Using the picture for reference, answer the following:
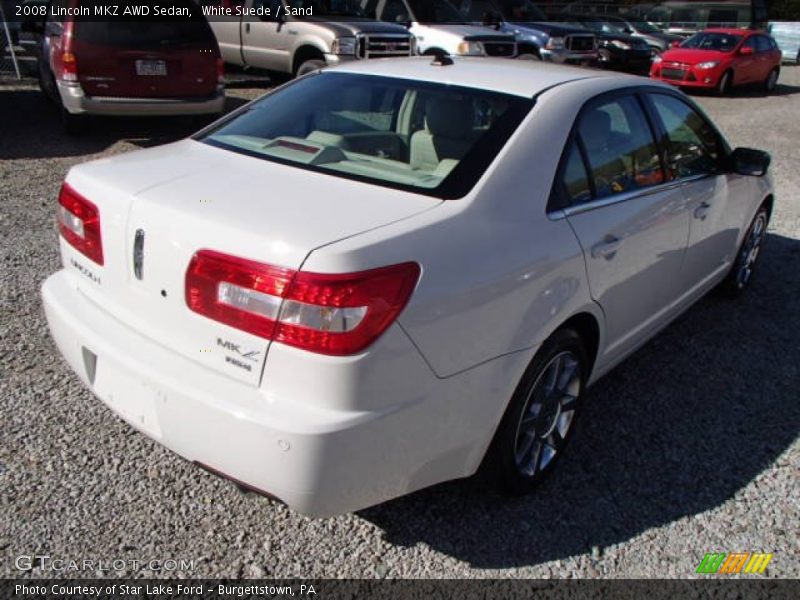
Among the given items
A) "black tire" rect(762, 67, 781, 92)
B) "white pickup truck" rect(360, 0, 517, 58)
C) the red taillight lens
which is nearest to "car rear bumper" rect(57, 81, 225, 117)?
"white pickup truck" rect(360, 0, 517, 58)

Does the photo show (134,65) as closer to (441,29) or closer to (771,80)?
(441,29)

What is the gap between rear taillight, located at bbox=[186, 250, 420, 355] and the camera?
1.95 meters

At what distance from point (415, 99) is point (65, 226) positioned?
4.94ft

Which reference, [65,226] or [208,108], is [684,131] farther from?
[208,108]

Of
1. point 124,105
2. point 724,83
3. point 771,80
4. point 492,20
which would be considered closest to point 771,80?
point 771,80

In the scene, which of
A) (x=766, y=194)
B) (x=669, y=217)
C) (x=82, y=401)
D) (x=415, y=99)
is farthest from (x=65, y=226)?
(x=766, y=194)

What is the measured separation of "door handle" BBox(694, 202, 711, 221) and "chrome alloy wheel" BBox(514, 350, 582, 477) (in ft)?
4.27

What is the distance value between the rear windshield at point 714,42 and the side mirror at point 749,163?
1458 centimetres

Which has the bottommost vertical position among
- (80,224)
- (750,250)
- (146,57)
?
(750,250)

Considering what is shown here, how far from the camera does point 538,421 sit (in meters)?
2.79

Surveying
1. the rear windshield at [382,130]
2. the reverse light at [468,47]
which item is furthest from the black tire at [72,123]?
the rear windshield at [382,130]

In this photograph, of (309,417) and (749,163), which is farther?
(749,163)

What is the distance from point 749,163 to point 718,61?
14.0 metres

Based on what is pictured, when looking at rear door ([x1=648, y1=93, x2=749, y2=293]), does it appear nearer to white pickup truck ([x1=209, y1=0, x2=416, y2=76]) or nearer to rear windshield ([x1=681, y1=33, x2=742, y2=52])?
white pickup truck ([x1=209, y1=0, x2=416, y2=76])
